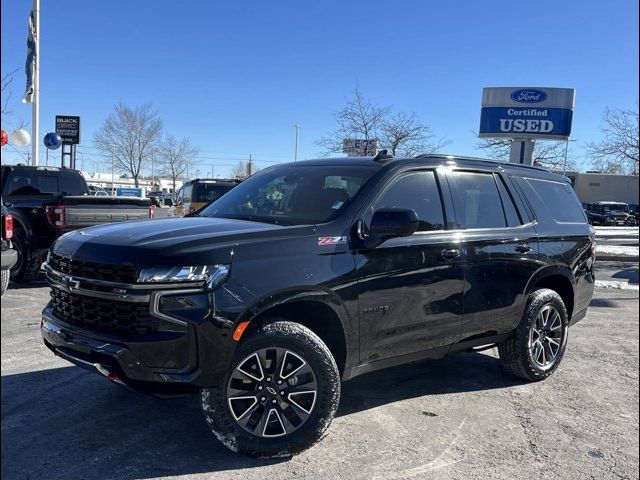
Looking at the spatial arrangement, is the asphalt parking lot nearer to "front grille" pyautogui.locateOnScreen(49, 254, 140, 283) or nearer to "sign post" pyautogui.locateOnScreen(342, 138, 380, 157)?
"front grille" pyautogui.locateOnScreen(49, 254, 140, 283)

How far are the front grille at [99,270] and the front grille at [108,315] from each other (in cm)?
13

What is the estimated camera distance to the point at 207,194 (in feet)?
46.0

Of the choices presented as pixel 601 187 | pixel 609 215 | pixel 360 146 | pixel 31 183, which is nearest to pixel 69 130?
pixel 360 146

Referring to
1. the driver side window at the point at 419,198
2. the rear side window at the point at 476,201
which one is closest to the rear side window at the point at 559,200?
the rear side window at the point at 476,201

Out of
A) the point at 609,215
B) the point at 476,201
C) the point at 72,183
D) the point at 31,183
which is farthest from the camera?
the point at 609,215

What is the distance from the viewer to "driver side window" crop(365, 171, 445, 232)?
410 centimetres

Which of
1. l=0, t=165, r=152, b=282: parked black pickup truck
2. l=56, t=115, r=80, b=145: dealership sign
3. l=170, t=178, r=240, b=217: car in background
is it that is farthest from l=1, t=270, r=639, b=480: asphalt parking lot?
l=56, t=115, r=80, b=145: dealership sign

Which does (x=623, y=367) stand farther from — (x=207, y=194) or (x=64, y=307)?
(x=207, y=194)

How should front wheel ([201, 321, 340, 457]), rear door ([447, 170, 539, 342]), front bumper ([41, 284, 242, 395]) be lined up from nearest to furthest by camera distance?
front bumper ([41, 284, 242, 395])
front wheel ([201, 321, 340, 457])
rear door ([447, 170, 539, 342])

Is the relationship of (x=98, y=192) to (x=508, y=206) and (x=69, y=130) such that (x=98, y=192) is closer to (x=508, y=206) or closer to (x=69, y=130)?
(x=69, y=130)

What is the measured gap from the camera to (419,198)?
4.28 metres

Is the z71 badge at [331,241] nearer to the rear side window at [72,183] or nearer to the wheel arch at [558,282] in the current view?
the wheel arch at [558,282]

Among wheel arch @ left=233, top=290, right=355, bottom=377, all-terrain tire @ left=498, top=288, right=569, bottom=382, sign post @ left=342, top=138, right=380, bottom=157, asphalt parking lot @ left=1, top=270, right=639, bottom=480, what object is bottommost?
asphalt parking lot @ left=1, top=270, right=639, bottom=480

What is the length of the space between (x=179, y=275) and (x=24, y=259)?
681 cm
